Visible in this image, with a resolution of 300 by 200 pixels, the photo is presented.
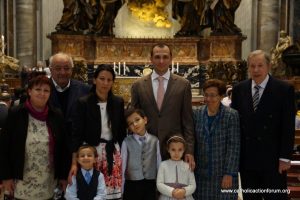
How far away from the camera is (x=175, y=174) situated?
14.7ft

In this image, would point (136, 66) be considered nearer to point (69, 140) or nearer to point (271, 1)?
point (271, 1)

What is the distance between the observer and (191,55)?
779 inches

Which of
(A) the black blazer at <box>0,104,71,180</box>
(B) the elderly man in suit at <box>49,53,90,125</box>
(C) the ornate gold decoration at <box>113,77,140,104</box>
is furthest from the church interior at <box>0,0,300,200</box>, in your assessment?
(A) the black blazer at <box>0,104,71,180</box>

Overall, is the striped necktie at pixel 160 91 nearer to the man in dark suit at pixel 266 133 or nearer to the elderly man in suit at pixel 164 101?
the elderly man in suit at pixel 164 101

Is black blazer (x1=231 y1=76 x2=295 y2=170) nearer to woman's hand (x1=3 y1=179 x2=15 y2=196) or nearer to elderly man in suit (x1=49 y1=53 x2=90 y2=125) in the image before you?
elderly man in suit (x1=49 y1=53 x2=90 y2=125)

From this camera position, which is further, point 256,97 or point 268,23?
point 268,23

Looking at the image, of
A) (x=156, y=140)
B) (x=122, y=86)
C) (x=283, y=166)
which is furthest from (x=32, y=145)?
(x=122, y=86)

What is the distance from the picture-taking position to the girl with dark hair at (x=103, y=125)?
4422mm

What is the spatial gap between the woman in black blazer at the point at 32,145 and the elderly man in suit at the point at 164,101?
899 mm

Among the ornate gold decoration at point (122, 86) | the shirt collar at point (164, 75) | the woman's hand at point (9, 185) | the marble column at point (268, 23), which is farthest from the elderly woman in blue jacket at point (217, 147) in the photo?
the marble column at point (268, 23)

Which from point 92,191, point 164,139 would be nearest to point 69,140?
point 92,191

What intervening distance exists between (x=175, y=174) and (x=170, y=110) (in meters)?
0.61

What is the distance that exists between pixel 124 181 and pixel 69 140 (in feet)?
2.21

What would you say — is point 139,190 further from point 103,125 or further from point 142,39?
point 142,39
